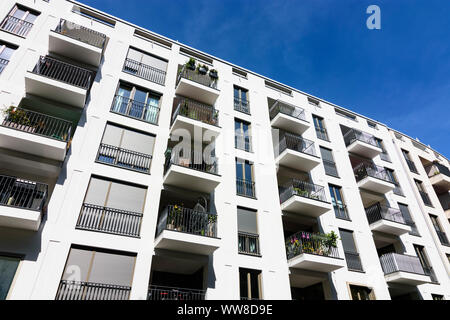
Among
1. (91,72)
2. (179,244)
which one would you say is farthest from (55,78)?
(179,244)

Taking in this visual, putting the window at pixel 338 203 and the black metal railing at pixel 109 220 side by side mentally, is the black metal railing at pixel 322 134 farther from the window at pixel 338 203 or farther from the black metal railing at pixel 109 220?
the black metal railing at pixel 109 220

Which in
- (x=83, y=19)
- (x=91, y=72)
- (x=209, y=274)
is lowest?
(x=209, y=274)

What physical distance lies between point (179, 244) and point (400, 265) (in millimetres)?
12973

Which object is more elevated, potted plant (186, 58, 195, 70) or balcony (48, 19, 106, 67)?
potted plant (186, 58, 195, 70)

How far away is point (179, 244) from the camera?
11797 millimetres

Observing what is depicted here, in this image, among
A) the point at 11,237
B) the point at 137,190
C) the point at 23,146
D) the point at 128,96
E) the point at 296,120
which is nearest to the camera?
the point at 11,237

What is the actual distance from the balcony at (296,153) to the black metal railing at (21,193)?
12591mm

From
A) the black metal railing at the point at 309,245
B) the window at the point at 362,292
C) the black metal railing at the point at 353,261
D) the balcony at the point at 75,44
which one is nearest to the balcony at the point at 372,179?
the black metal railing at the point at 353,261

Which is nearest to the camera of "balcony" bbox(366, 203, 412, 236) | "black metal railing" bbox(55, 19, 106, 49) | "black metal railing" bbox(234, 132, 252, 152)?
"black metal railing" bbox(55, 19, 106, 49)

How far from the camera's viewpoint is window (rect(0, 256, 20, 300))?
9.21 m

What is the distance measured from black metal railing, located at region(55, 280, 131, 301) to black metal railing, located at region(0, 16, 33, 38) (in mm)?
12647

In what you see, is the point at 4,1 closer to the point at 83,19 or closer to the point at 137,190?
the point at 83,19

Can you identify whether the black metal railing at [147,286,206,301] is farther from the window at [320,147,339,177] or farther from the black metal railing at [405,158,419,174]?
the black metal railing at [405,158,419,174]

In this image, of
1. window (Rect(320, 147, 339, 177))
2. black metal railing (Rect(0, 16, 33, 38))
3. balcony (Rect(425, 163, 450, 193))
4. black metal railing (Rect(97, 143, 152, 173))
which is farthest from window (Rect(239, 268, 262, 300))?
balcony (Rect(425, 163, 450, 193))
